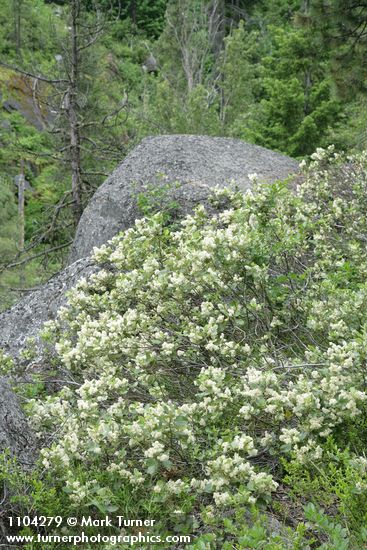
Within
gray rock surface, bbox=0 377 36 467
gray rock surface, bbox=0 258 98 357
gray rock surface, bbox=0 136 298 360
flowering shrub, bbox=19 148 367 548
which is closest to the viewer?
flowering shrub, bbox=19 148 367 548

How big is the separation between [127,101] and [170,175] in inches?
131

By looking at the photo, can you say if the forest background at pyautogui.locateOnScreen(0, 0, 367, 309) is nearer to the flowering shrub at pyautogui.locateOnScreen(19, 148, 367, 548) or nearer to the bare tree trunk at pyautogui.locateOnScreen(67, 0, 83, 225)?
the bare tree trunk at pyautogui.locateOnScreen(67, 0, 83, 225)

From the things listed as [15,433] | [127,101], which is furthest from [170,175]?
[15,433]

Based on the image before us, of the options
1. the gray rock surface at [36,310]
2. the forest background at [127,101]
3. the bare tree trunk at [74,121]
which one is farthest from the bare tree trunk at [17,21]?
the gray rock surface at [36,310]

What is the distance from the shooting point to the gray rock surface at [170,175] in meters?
7.48

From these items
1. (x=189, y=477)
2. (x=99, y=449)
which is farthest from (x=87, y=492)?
(x=189, y=477)

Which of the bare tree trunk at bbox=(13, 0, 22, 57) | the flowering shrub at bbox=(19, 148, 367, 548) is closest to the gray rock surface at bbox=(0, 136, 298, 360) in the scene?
the flowering shrub at bbox=(19, 148, 367, 548)

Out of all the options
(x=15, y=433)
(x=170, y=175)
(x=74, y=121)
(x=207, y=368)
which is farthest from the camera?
(x=74, y=121)

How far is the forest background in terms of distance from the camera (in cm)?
973

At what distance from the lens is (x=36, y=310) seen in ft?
20.8

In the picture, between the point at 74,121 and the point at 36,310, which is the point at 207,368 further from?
the point at 74,121

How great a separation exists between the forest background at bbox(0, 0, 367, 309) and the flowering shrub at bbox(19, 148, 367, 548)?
4757mm

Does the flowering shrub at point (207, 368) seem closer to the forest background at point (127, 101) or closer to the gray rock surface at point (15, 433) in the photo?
the gray rock surface at point (15, 433)

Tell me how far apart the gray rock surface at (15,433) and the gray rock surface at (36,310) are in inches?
83.3
